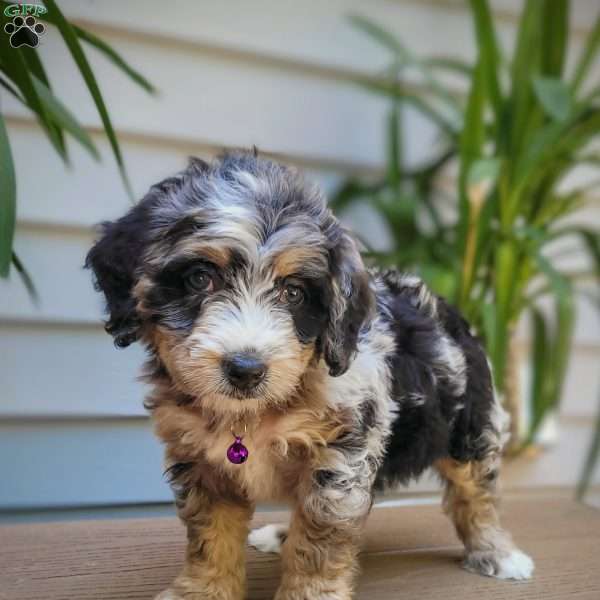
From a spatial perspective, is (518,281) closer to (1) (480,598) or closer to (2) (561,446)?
(2) (561,446)

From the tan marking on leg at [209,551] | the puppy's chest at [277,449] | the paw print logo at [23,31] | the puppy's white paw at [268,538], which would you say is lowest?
the puppy's white paw at [268,538]

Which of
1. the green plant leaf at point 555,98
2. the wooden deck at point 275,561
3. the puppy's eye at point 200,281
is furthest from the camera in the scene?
the green plant leaf at point 555,98

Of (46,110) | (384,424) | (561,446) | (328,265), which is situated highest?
(46,110)

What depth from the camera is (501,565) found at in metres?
2.32

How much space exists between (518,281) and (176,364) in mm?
2283

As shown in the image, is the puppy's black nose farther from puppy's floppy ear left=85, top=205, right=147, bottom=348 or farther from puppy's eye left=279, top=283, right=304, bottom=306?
puppy's floppy ear left=85, top=205, right=147, bottom=348

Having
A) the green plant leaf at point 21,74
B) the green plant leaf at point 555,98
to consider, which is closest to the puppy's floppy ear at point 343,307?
the green plant leaf at point 21,74

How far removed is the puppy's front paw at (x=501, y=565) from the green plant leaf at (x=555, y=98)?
1733 millimetres

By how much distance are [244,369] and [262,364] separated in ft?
0.13

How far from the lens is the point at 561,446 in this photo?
4.43 m

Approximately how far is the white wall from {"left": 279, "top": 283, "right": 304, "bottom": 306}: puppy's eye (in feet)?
3.79

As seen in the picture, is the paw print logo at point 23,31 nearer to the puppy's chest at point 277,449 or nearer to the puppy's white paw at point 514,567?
the puppy's chest at point 277,449

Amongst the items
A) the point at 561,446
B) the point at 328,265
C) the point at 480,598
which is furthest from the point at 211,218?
the point at 561,446

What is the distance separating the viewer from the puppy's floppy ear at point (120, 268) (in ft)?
5.53
